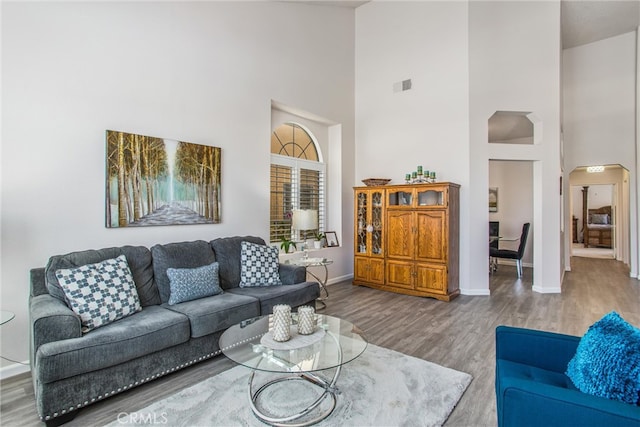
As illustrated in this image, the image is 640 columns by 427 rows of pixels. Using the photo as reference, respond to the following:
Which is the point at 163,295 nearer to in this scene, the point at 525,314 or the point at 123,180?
the point at 123,180

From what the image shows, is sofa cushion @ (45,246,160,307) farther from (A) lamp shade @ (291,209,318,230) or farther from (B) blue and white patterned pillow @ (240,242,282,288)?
(A) lamp shade @ (291,209,318,230)

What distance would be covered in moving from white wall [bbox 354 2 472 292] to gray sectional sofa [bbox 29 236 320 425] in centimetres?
315

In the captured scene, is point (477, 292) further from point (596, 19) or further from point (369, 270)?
point (596, 19)

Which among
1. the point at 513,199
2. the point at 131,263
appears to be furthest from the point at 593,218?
the point at 131,263

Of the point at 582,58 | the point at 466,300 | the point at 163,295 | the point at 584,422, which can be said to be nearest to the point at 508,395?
the point at 584,422

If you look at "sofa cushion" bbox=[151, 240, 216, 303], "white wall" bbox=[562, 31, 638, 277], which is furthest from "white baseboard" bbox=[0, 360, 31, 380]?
"white wall" bbox=[562, 31, 638, 277]

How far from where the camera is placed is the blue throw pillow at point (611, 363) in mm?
1273

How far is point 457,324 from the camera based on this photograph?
381cm

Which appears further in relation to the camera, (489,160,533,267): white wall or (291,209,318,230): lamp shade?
(489,160,533,267): white wall

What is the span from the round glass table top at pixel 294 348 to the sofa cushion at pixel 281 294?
0.76 m

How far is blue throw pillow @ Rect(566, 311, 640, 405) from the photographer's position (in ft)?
4.18

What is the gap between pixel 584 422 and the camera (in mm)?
1165

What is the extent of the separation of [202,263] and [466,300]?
12.2ft

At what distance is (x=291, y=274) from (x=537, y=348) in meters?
2.49
